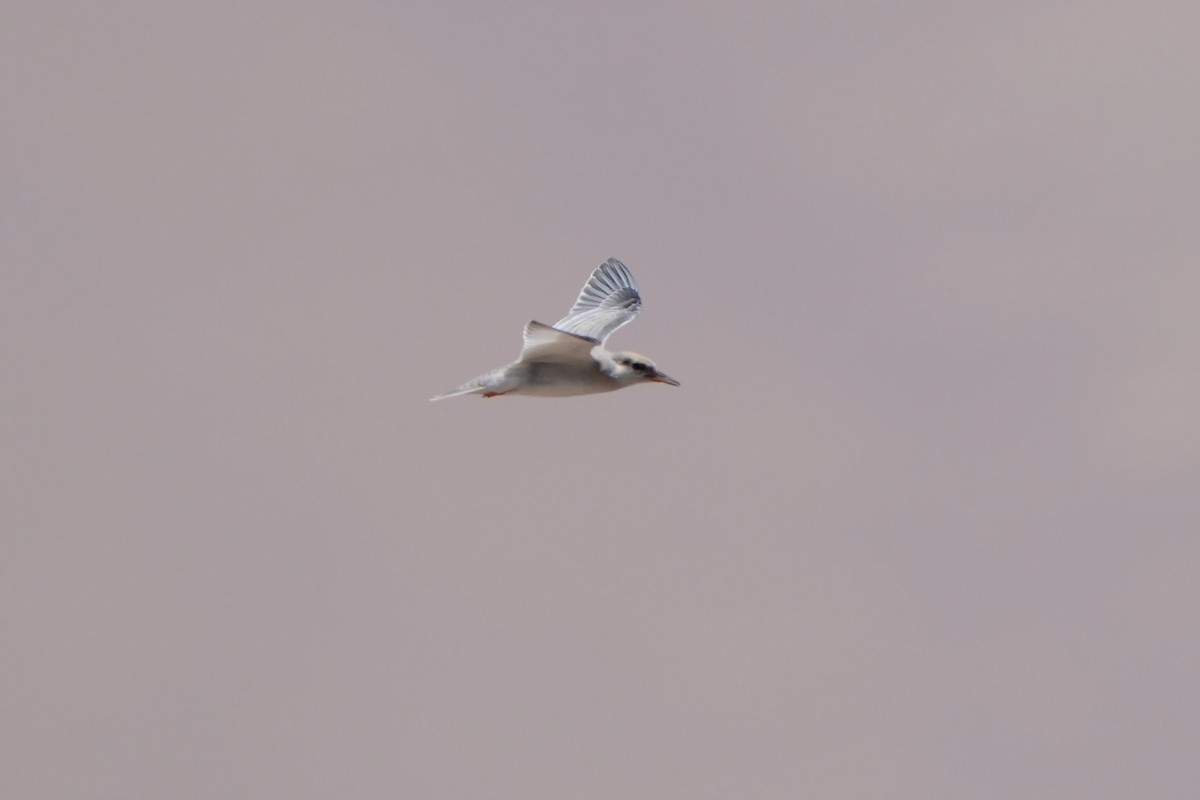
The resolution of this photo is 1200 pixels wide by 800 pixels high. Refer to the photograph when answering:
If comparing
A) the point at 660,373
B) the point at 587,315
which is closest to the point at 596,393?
the point at 660,373

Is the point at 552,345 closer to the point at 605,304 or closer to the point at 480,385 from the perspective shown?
the point at 480,385

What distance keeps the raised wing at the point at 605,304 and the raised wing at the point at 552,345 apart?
2.24m

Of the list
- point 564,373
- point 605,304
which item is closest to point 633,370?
point 564,373

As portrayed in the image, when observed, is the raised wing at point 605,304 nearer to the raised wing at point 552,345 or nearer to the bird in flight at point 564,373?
the bird in flight at point 564,373

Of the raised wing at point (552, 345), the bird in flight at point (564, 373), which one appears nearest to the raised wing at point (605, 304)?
the bird in flight at point (564, 373)

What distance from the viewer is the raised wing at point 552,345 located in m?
16.8

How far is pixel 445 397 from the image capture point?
18391 millimetres

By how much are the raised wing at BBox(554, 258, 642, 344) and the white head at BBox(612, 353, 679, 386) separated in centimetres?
173

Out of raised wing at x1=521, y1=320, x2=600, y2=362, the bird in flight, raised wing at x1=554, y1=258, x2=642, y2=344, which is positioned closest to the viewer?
raised wing at x1=521, y1=320, x2=600, y2=362

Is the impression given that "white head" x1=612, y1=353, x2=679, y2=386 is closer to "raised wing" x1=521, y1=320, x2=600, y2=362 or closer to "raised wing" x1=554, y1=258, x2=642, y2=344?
"raised wing" x1=521, y1=320, x2=600, y2=362

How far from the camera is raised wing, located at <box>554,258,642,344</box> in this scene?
20.9 metres

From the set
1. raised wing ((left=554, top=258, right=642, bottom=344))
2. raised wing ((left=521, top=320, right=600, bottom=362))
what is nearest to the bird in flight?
raised wing ((left=521, top=320, right=600, bottom=362))

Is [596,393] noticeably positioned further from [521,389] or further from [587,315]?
[587,315]

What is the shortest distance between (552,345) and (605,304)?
428 centimetres
